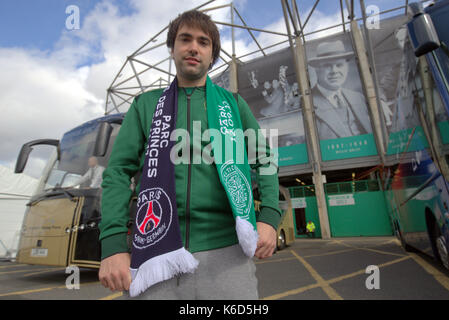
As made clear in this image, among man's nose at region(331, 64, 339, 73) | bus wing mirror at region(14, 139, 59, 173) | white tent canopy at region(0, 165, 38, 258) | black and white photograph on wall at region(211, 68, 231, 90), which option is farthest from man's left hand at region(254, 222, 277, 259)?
black and white photograph on wall at region(211, 68, 231, 90)

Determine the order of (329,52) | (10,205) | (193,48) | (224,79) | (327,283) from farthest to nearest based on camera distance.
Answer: (224,79) < (329,52) < (10,205) < (327,283) < (193,48)

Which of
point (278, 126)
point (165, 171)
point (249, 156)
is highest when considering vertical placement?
point (278, 126)

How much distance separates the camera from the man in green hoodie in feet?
3.31

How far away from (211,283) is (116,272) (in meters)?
0.35

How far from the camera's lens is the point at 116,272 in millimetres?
946

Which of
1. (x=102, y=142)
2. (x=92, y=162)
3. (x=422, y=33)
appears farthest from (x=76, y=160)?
(x=422, y=33)

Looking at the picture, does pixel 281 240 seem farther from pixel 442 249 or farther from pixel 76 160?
pixel 76 160

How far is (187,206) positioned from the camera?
108 cm

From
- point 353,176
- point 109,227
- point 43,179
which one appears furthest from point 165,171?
point 353,176

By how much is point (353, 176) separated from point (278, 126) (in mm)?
6312

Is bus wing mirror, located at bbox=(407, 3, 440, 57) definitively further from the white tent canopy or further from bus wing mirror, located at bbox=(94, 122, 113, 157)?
the white tent canopy

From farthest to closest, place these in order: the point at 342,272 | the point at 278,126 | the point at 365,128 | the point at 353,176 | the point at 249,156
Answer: the point at 353,176
the point at 278,126
the point at 365,128
the point at 342,272
the point at 249,156

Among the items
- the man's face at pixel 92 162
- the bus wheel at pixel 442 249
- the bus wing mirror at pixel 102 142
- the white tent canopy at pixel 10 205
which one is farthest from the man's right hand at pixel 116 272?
the white tent canopy at pixel 10 205
